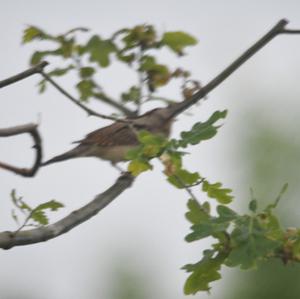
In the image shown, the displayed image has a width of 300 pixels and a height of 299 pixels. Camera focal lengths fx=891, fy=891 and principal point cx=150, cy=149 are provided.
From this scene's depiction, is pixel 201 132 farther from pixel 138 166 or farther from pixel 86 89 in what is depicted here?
pixel 86 89

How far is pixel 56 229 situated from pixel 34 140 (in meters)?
0.43

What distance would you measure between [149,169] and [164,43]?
0.73 metres

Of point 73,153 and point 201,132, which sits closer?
point 201,132

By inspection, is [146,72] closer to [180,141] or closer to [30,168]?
[180,141]

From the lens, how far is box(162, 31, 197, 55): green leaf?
4.02 m

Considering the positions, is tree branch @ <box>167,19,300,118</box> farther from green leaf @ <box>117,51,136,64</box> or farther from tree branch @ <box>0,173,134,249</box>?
tree branch @ <box>0,173,134,249</box>

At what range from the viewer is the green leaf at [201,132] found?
3.58 metres

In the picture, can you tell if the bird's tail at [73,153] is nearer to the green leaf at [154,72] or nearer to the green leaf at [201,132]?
the green leaf at [154,72]

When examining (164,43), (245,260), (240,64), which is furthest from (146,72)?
(245,260)

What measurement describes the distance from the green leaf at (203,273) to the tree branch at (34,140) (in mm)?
833

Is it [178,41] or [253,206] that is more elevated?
[178,41]

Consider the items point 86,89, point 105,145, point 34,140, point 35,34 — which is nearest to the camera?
point 34,140

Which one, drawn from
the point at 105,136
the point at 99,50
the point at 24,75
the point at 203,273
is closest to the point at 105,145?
the point at 105,136

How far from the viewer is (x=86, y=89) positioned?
4.10 m
